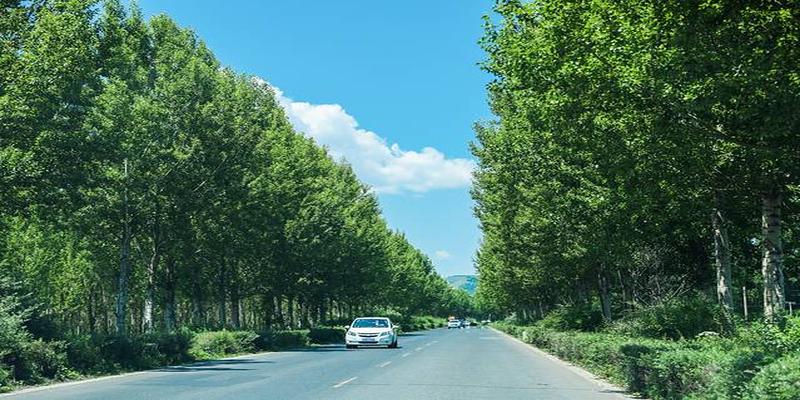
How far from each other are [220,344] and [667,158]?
21.4 metres

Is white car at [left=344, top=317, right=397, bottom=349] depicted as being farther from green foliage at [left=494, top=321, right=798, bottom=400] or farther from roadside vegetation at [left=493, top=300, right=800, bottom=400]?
green foliage at [left=494, top=321, right=798, bottom=400]

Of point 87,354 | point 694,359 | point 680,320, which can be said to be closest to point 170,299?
point 87,354

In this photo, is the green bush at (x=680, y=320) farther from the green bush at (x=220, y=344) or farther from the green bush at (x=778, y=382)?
the green bush at (x=220, y=344)

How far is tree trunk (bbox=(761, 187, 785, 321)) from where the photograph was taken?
14.2m

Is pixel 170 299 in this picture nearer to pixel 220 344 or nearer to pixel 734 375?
pixel 220 344

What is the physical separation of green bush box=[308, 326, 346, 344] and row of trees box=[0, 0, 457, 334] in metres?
2.89

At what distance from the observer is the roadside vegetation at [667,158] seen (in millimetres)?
8992

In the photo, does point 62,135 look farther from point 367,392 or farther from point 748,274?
point 748,274

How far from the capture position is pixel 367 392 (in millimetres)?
13875

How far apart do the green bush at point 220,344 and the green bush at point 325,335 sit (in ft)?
34.5

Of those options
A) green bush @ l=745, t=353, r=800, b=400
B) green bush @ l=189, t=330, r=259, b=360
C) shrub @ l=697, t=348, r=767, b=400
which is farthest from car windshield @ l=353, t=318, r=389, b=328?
green bush @ l=745, t=353, r=800, b=400

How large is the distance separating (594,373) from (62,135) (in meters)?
16.2

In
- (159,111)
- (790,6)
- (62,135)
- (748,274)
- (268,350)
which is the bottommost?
(268,350)

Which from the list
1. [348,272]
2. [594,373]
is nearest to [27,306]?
[594,373]
